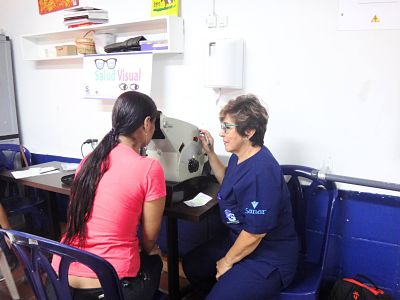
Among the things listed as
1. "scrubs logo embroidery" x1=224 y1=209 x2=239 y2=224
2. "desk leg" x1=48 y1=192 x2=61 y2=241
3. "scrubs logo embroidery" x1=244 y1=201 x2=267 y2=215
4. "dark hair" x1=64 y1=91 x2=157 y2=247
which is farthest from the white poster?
"scrubs logo embroidery" x1=244 y1=201 x2=267 y2=215

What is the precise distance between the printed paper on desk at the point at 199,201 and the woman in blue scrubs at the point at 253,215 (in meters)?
0.14

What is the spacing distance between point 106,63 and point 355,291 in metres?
2.02

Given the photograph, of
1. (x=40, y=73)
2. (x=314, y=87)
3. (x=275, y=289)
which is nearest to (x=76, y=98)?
(x=40, y=73)

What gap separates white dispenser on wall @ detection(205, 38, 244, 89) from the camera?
183 centimetres

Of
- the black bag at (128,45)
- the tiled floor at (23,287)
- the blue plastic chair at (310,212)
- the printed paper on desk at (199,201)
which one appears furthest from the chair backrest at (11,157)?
the blue plastic chair at (310,212)

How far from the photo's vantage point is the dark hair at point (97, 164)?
4.14 ft

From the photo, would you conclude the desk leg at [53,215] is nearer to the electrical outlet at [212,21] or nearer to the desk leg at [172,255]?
the desk leg at [172,255]

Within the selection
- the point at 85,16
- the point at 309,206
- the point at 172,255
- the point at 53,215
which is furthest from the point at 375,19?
the point at 53,215

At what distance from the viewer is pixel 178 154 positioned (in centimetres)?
171

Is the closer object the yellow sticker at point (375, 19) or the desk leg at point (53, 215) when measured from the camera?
the yellow sticker at point (375, 19)

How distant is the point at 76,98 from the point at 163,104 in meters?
0.87

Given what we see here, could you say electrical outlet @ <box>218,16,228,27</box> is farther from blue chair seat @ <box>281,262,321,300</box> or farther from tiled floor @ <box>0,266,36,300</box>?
tiled floor @ <box>0,266,36,300</box>

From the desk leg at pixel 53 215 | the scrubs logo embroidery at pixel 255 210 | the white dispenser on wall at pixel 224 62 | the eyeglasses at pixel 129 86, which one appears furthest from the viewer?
the desk leg at pixel 53 215

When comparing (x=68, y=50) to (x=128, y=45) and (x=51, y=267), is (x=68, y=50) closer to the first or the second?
(x=128, y=45)
